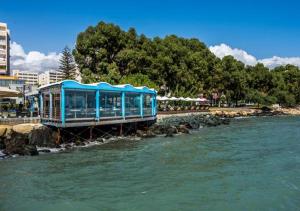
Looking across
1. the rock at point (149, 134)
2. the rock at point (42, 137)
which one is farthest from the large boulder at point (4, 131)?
the rock at point (149, 134)

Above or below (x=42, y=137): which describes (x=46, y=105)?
above

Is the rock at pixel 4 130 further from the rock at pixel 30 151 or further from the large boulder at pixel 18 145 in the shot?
the rock at pixel 30 151

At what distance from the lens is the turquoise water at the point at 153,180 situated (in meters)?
14.4

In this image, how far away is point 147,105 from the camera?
151ft

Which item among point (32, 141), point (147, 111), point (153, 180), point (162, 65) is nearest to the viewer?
point (153, 180)

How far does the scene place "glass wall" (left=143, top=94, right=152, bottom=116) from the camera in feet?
141

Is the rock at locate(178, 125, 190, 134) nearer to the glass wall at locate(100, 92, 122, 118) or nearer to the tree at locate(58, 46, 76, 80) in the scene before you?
the glass wall at locate(100, 92, 122, 118)

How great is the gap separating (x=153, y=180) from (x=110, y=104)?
69.7 ft

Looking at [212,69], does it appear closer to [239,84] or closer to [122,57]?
[239,84]

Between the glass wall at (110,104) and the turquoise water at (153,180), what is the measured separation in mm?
6997

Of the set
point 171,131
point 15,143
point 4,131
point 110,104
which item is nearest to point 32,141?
point 4,131

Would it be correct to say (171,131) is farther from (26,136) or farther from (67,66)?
(67,66)

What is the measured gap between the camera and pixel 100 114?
110 feet

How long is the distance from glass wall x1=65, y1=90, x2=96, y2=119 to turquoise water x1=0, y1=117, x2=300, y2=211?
13.1ft
